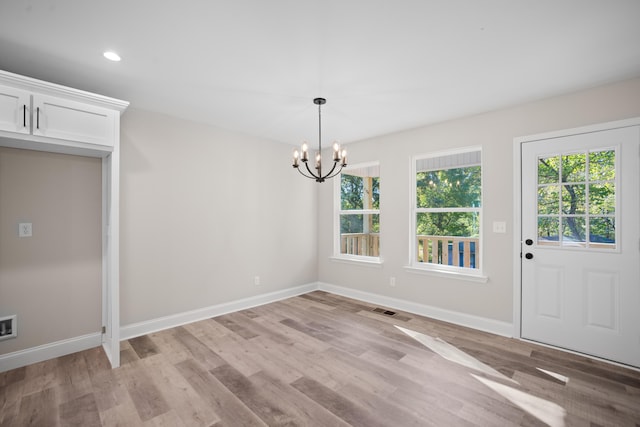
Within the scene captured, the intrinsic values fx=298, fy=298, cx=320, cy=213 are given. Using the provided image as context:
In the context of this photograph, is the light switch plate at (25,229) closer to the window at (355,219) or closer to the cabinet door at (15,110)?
the cabinet door at (15,110)

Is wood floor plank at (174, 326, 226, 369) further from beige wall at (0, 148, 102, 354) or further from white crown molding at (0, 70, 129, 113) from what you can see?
white crown molding at (0, 70, 129, 113)

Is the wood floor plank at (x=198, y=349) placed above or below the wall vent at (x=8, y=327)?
below

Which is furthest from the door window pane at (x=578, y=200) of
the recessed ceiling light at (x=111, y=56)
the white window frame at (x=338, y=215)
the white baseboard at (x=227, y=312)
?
the recessed ceiling light at (x=111, y=56)

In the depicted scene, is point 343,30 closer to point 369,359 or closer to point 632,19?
point 632,19

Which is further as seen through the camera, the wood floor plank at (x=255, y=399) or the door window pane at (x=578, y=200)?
the door window pane at (x=578, y=200)

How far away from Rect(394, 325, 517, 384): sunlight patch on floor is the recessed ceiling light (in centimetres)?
377

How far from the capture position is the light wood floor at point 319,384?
1.99 metres

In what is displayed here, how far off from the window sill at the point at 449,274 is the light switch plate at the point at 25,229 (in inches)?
163

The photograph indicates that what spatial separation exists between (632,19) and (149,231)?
4.46 meters

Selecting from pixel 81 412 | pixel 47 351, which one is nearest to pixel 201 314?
pixel 47 351

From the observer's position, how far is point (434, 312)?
12.7 ft

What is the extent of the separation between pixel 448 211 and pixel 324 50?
8.59 ft

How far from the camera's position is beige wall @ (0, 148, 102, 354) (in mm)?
2627

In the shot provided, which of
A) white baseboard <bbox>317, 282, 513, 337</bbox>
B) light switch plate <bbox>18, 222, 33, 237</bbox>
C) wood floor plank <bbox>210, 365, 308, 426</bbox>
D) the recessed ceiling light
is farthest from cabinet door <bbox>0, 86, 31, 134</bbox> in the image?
white baseboard <bbox>317, 282, 513, 337</bbox>
